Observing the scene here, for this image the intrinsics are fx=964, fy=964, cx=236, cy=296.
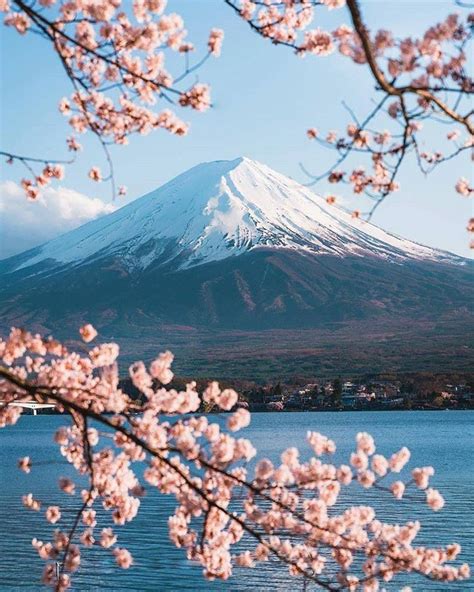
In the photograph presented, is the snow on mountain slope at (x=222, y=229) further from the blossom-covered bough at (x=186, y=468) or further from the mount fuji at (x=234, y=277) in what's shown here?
the blossom-covered bough at (x=186, y=468)

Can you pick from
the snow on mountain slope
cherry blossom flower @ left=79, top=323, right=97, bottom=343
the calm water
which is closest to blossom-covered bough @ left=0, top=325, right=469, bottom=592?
cherry blossom flower @ left=79, top=323, right=97, bottom=343

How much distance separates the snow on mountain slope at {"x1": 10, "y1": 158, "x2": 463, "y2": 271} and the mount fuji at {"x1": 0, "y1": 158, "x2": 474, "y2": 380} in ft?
0.56

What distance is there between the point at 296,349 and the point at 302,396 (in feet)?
59.5

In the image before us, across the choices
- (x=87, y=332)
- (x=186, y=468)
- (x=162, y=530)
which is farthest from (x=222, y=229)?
(x=87, y=332)

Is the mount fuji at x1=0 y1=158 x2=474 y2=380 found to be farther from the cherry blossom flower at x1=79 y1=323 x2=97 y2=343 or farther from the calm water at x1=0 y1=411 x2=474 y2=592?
the cherry blossom flower at x1=79 y1=323 x2=97 y2=343

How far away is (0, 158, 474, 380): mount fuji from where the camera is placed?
87375 millimetres

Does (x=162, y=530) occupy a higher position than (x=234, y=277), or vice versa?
(x=234, y=277)

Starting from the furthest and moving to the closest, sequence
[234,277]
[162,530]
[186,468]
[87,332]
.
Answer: [234,277] → [162,530] → [186,468] → [87,332]

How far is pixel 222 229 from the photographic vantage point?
4441 inches

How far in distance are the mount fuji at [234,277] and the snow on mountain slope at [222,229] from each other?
17 centimetres

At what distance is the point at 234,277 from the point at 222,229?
10.3 metres

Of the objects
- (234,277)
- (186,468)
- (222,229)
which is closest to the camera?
(186,468)

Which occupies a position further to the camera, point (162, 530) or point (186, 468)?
point (162, 530)

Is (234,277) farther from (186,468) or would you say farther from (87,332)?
(87,332)
